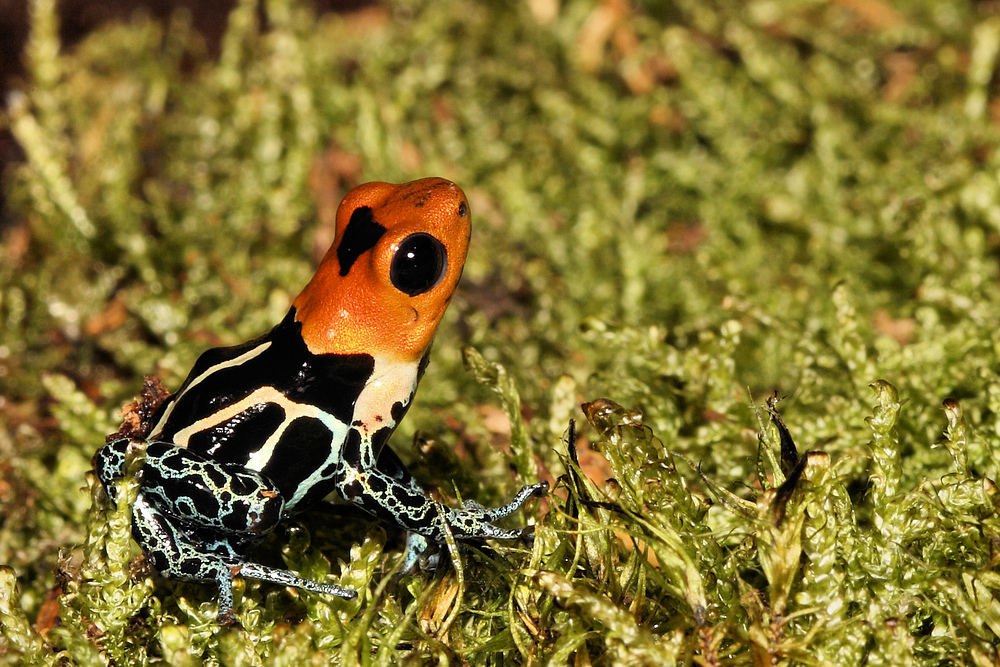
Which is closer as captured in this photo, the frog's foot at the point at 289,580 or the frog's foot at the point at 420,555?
the frog's foot at the point at 289,580

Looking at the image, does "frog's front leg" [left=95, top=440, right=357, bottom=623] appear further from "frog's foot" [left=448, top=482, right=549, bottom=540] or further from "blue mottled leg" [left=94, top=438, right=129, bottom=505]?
"frog's foot" [left=448, top=482, right=549, bottom=540]

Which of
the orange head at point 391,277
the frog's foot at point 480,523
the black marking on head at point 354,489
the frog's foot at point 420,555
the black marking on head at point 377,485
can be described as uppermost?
the orange head at point 391,277

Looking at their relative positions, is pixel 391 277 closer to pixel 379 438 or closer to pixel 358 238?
pixel 358 238

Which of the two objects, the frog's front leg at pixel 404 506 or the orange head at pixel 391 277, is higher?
the orange head at pixel 391 277

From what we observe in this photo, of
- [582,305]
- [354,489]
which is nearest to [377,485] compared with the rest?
[354,489]

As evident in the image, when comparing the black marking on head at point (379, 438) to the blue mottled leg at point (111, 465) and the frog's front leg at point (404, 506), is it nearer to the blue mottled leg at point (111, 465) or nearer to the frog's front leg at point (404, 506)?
the frog's front leg at point (404, 506)

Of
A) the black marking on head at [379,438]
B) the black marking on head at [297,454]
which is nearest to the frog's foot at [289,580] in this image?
the black marking on head at [297,454]
